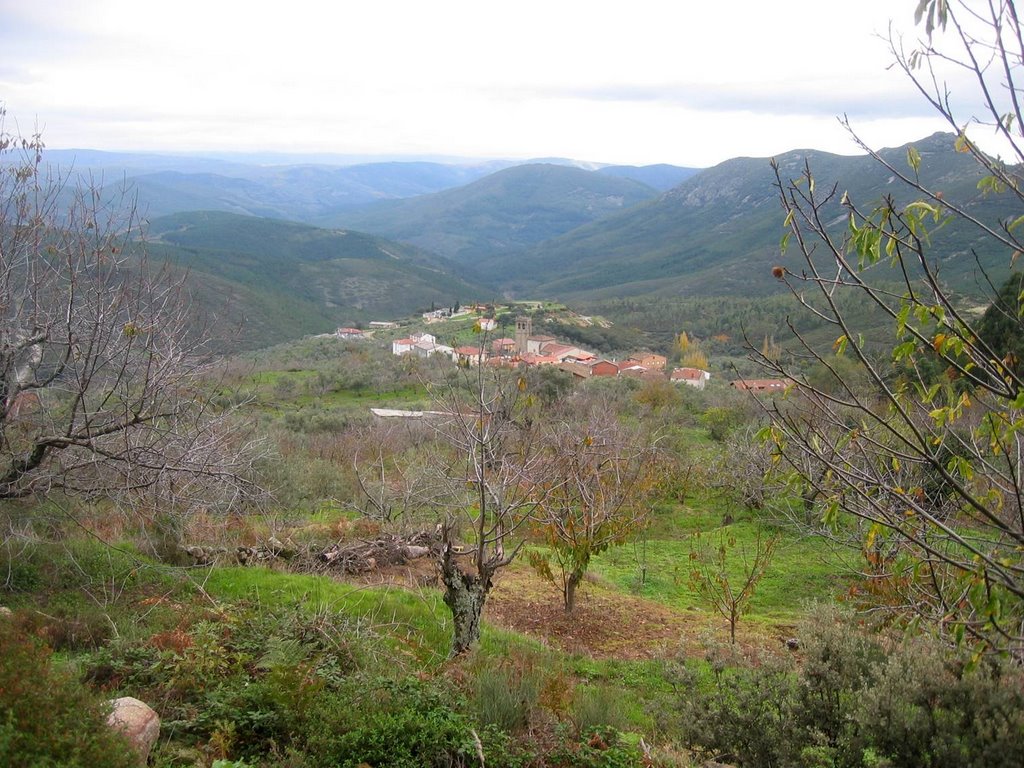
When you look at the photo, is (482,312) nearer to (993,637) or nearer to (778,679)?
(778,679)

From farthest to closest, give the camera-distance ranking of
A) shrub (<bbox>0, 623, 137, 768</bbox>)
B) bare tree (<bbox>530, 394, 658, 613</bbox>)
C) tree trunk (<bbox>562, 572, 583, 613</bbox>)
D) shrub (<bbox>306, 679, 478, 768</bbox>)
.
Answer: tree trunk (<bbox>562, 572, 583, 613</bbox>) → bare tree (<bbox>530, 394, 658, 613</bbox>) → shrub (<bbox>306, 679, 478, 768</bbox>) → shrub (<bbox>0, 623, 137, 768</bbox>)

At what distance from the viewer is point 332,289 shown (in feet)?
368

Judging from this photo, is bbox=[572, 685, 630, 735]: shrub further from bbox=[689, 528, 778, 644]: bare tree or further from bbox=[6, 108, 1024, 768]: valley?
bbox=[689, 528, 778, 644]: bare tree

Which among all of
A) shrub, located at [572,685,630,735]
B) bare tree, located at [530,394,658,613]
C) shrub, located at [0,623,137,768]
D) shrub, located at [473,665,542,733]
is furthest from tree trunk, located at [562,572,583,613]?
shrub, located at [0,623,137,768]

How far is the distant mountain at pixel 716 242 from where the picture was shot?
9981 cm

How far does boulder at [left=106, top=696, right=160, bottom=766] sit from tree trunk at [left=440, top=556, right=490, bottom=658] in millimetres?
2517

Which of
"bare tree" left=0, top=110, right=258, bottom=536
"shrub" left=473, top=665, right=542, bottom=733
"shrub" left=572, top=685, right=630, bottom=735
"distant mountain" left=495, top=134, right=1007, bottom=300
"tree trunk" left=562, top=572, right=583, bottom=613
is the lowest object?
"tree trunk" left=562, top=572, right=583, bottom=613

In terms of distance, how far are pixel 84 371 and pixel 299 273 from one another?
373ft

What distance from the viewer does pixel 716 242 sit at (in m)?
150

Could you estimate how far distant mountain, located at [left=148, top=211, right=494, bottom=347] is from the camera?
84.2 meters

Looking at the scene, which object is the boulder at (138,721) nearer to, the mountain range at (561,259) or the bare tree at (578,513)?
the bare tree at (578,513)

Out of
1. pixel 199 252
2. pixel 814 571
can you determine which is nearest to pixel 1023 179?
pixel 814 571

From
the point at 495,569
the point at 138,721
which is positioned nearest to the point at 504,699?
the point at 495,569

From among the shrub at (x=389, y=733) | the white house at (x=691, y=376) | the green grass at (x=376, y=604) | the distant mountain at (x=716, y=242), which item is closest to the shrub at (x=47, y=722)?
the shrub at (x=389, y=733)
